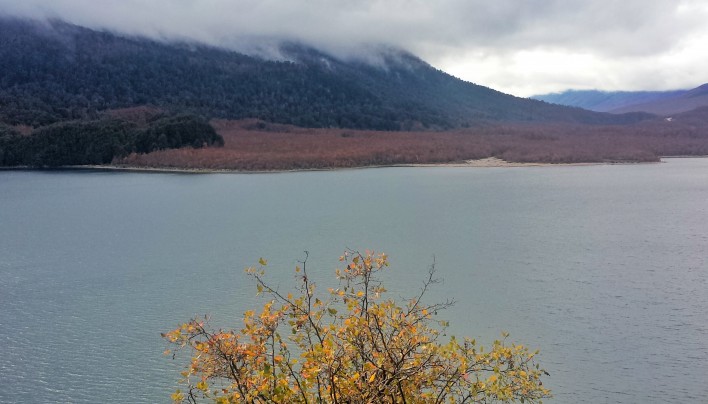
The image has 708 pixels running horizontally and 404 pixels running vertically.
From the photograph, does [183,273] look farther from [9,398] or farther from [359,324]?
[359,324]

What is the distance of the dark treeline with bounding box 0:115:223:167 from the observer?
7288 centimetres

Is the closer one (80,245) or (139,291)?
(139,291)

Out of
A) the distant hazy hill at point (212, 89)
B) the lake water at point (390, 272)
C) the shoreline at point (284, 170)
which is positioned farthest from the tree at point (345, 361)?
the distant hazy hill at point (212, 89)

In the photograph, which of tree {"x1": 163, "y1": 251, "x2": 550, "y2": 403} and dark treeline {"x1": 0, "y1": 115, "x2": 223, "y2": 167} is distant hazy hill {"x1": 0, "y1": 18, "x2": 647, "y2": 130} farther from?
tree {"x1": 163, "y1": 251, "x2": 550, "y2": 403}

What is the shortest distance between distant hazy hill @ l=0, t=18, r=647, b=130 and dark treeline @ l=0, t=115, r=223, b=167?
1417 cm

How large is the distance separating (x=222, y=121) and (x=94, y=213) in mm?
64198

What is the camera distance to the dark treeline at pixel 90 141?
72.9 m

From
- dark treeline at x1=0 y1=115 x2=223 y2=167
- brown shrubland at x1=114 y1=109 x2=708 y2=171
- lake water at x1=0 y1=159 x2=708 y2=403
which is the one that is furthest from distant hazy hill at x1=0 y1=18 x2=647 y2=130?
lake water at x1=0 y1=159 x2=708 y2=403

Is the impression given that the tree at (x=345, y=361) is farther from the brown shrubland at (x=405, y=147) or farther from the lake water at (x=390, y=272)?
the brown shrubland at (x=405, y=147)

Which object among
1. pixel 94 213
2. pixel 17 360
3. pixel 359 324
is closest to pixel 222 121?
pixel 94 213

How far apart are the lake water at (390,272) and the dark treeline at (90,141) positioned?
31.7m

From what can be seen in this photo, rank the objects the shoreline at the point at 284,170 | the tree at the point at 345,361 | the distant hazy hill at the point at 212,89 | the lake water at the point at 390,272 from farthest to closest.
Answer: the distant hazy hill at the point at 212,89 < the shoreline at the point at 284,170 < the lake water at the point at 390,272 < the tree at the point at 345,361

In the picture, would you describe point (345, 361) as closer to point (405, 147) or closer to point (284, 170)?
point (284, 170)

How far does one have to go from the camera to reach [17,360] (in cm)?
1267
